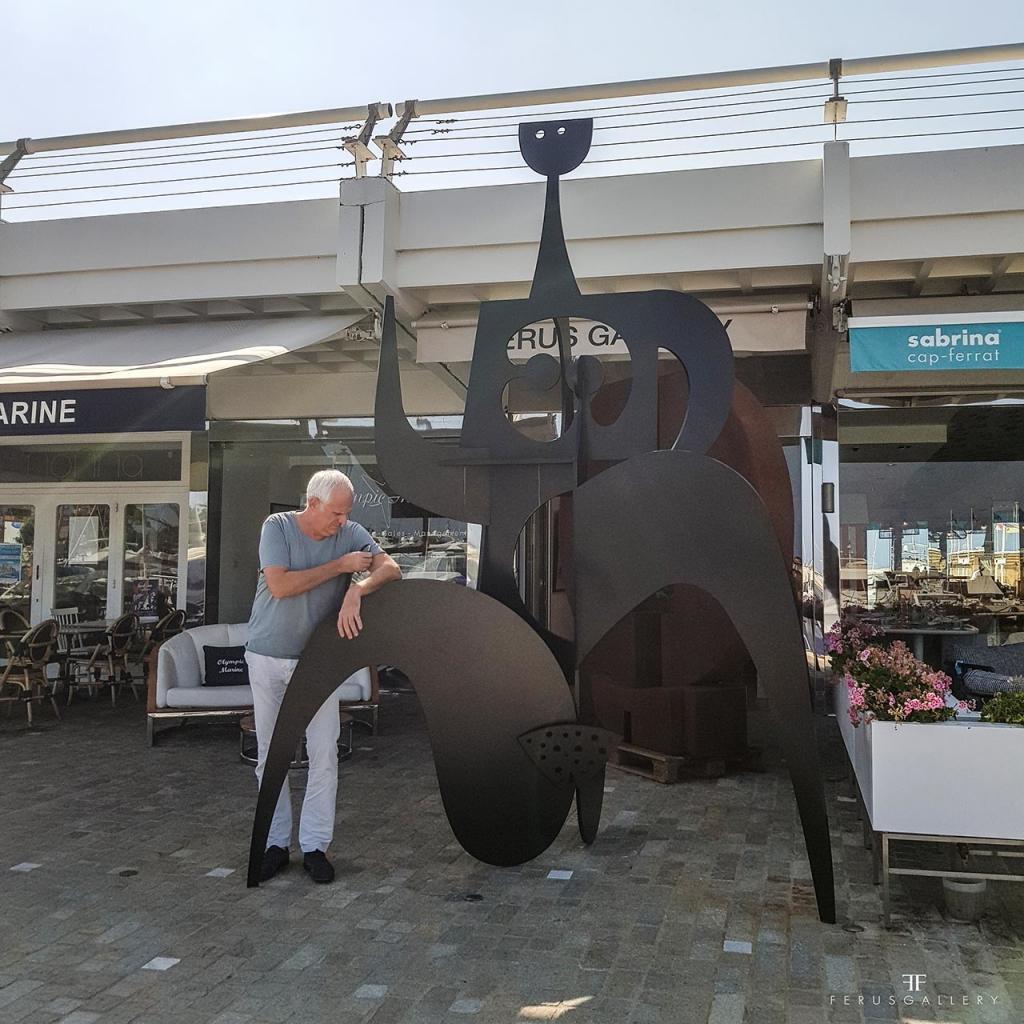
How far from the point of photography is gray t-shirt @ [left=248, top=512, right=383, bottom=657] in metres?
4.16

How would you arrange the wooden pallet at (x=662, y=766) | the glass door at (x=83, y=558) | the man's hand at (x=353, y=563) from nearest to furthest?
→ the man's hand at (x=353, y=563) < the wooden pallet at (x=662, y=766) < the glass door at (x=83, y=558)

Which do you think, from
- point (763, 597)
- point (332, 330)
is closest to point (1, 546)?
point (332, 330)

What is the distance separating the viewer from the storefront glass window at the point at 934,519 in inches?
327

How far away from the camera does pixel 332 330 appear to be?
7211 millimetres

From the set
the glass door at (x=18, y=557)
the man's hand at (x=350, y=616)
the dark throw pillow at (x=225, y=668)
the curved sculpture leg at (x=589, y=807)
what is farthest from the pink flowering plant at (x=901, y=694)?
the glass door at (x=18, y=557)

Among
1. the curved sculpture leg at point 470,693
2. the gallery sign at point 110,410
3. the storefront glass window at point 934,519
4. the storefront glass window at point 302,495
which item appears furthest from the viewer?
the storefront glass window at point 302,495

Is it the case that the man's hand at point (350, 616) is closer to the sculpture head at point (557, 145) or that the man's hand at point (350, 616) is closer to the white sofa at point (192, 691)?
the sculpture head at point (557, 145)

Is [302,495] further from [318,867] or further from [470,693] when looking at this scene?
[470,693]

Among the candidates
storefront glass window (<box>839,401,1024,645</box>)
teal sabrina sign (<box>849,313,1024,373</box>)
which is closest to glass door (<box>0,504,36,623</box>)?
storefront glass window (<box>839,401,1024,645</box>)

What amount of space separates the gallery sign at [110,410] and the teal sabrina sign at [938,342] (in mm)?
4510

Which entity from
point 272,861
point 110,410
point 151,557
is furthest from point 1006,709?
point 151,557

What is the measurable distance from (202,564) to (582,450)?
747 centimetres

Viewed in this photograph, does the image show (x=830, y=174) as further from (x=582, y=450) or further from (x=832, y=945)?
(x=832, y=945)

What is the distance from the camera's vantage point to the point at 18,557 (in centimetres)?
1088
